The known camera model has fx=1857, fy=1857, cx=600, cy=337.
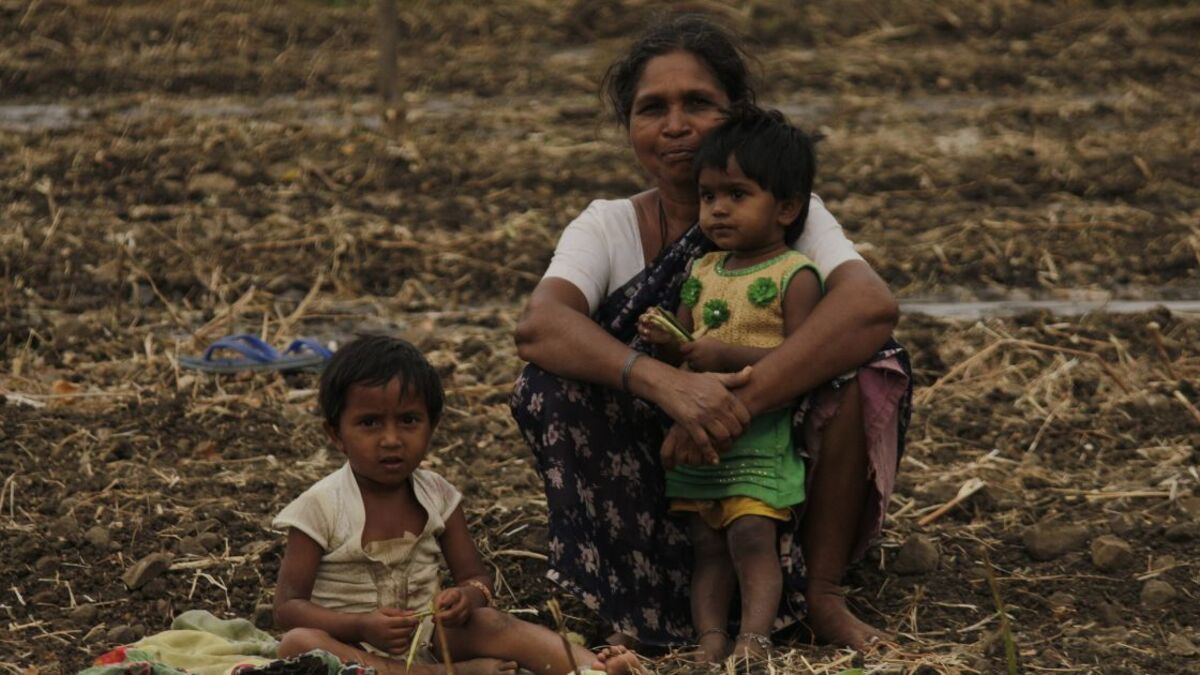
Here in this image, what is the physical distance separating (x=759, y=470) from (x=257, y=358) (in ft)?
8.26

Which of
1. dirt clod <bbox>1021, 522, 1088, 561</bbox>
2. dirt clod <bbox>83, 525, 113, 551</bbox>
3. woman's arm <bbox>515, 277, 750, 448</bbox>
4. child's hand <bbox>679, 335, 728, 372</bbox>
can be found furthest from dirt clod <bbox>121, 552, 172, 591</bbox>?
dirt clod <bbox>1021, 522, 1088, 561</bbox>

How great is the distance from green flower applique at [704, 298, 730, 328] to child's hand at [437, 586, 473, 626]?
2.61 feet

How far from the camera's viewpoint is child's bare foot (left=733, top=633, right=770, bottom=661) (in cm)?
361

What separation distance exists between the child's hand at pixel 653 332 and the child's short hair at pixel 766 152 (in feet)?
1.12

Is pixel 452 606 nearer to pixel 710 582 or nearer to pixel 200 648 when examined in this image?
pixel 200 648

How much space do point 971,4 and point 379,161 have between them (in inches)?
213

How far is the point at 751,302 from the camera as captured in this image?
150 inches

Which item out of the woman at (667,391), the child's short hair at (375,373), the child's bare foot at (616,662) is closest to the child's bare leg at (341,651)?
the child's bare foot at (616,662)

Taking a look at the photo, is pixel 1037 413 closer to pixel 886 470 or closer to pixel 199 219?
pixel 886 470

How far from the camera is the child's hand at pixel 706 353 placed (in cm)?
379

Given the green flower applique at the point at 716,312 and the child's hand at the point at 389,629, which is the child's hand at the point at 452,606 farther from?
the green flower applique at the point at 716,312

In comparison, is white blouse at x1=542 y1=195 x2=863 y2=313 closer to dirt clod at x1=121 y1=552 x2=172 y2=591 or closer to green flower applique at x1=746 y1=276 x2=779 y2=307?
green flower applique at x1=746 y1=276 x2=779 y2=307

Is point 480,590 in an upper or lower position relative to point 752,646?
upper

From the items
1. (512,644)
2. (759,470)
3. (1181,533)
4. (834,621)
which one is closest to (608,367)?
(759,470)
